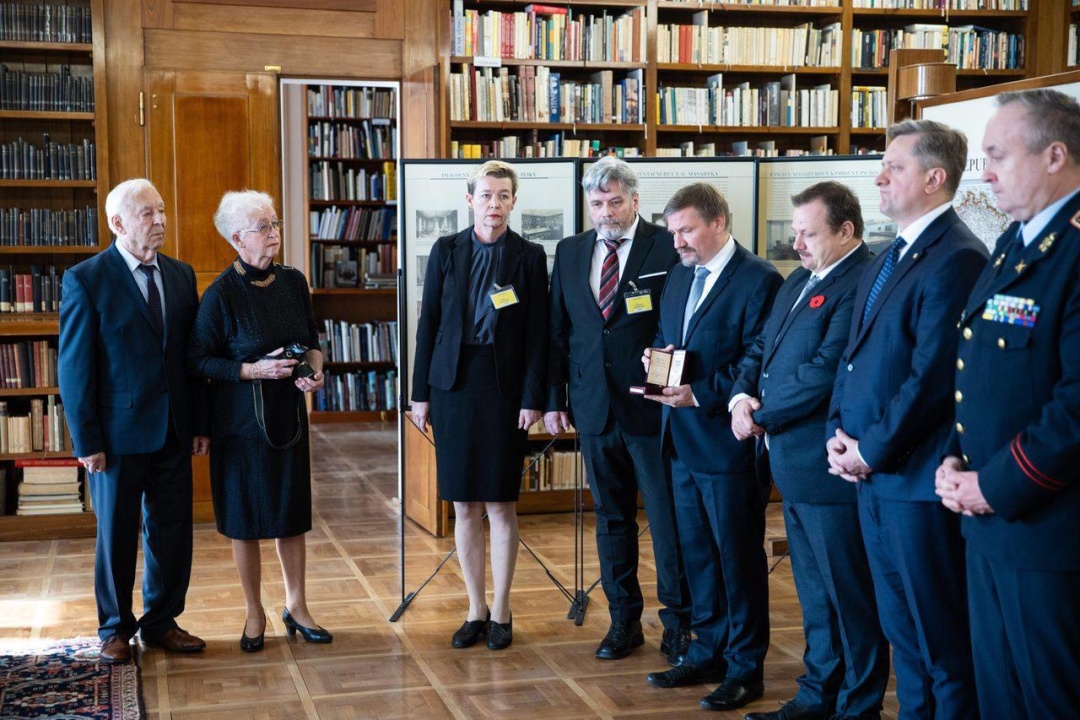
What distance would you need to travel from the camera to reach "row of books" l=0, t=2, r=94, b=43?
20.0 ft

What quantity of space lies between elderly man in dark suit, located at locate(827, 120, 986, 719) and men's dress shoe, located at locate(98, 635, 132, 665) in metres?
2.71

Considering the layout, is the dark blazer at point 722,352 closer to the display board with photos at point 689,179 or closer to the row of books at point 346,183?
the display board with photos at point 689,179

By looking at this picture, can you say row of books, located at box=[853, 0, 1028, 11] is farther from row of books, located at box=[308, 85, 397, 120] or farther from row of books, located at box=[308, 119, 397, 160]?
row of books, located at box=[308, 119, 397, 160]

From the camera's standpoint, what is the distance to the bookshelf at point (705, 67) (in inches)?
265

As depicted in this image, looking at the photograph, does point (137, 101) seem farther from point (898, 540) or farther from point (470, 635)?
point (898, 540)

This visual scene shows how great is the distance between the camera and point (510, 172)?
13.8ft

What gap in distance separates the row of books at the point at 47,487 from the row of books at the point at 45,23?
2309 millimetres

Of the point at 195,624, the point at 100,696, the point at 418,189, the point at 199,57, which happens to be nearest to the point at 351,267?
the point at 199,57

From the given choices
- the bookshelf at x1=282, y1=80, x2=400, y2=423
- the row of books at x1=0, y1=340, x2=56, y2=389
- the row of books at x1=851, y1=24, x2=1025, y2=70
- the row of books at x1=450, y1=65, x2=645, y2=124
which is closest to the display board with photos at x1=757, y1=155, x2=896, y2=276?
the row of books at x1=450, y1=65, x2=645, y2=124

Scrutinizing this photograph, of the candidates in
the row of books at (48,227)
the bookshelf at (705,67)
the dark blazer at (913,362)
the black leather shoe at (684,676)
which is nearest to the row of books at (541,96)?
the bookshelf at (705,67)

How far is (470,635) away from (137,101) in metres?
3.67

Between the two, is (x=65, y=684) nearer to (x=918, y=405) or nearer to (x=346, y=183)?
(x=918, y=405)

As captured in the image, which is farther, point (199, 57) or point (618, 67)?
point (618, 67)

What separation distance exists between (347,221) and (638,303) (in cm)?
672
